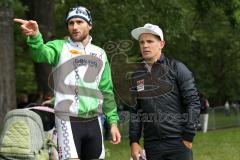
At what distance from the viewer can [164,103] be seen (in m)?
5.45

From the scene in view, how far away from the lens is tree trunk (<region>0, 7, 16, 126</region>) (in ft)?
37.2

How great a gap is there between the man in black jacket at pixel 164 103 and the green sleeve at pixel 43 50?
0.85 meters

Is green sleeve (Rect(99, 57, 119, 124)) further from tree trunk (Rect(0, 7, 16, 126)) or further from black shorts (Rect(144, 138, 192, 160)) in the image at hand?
tree trunk (Rect(0, 7, 16, 126))

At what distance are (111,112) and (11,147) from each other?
217 cm

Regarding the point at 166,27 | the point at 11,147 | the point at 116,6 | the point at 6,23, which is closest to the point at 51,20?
the point at 116,6

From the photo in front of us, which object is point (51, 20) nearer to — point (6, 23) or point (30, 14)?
point (30, 14)

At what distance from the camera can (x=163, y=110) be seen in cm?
543

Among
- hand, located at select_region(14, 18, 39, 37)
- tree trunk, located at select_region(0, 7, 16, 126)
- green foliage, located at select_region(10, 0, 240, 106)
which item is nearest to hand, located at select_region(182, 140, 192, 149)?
hand, located at select_region(14, 18, 39, 37)

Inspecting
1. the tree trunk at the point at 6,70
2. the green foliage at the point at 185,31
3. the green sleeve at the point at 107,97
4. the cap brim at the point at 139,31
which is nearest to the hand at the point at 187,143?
the green sleeve at the point at 107,97

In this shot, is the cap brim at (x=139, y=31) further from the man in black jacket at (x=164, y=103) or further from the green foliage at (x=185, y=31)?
the green foliage at (x=185, y=31)

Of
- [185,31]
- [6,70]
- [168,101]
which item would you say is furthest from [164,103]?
[185,31]

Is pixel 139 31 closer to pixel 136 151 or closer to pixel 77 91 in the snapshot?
pixel 77 91

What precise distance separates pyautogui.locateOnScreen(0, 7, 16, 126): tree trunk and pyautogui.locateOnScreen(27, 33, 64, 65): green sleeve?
6.21 meters

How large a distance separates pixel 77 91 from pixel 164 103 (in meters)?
0.86
